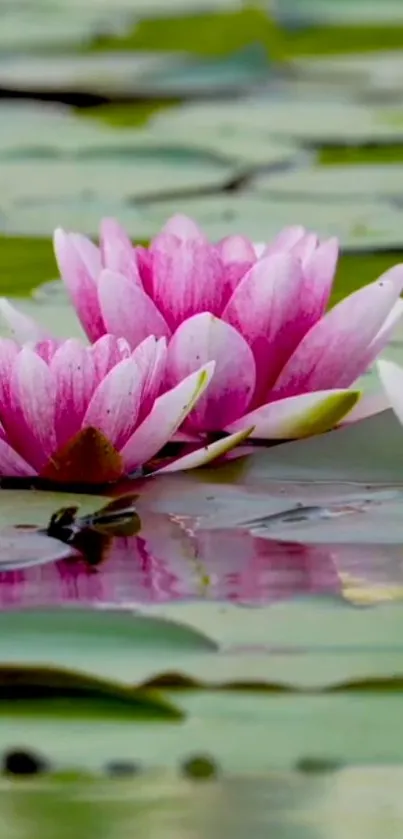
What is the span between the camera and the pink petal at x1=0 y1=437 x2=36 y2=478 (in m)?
1.02

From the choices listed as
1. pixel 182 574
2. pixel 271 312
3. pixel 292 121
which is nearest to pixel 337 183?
pixel 292 121

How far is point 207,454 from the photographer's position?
103 centimetres

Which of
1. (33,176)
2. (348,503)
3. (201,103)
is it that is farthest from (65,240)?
(201,103)

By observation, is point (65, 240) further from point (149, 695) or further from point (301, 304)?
point (149, 695)

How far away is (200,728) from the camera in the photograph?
70cm

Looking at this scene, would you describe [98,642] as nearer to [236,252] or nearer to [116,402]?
[116,402]

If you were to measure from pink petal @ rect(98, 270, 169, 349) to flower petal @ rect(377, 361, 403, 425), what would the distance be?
0.55ft

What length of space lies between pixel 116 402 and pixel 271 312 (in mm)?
142

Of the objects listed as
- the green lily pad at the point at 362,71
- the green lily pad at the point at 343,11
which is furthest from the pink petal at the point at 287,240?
the green lily pad at the point at 343,11

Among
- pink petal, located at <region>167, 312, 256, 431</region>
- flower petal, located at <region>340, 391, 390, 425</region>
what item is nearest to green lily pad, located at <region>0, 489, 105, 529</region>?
pink petal, located at <region>167, 312, 256, 431</region>

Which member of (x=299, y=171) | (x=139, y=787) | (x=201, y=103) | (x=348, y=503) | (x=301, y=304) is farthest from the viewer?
(x=201, y=103)

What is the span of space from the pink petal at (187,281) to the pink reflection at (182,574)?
0.63 ft

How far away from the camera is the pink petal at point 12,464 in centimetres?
102

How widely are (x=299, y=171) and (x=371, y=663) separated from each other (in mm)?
1404
